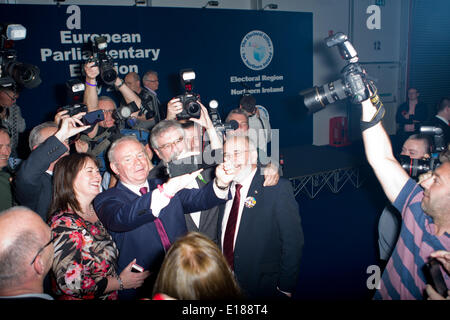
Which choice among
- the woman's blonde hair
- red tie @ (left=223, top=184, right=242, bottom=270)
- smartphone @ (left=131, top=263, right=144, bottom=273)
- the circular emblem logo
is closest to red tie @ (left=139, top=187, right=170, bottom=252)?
smartphone @ (left=131, top=263, right=144, bottom=273)

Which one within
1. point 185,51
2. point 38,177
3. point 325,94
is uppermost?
point 185,51

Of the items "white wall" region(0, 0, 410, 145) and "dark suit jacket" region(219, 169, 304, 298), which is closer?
"dark suit jacket" region(219, 169, 304, 298)

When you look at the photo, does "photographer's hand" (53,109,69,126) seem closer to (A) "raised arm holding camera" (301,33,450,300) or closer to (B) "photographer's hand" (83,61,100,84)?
(B) "photographer's hand" (83,61,100,84)

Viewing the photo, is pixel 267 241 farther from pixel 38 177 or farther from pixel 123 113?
pixel 123 113

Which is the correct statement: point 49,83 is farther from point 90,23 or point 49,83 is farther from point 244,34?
point 244,34

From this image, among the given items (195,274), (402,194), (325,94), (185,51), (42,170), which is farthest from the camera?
(185,51)

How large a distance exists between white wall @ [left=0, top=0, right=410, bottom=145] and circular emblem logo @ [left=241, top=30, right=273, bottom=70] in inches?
29.2

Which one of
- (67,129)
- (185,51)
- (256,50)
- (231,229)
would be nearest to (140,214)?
(231,229)

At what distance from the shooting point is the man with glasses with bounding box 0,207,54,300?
137 cm

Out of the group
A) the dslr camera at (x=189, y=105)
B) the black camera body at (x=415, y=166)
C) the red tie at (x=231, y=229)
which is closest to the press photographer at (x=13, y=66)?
the dslr camera at (x=189, y=105)

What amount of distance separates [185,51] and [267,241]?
17.8 ft

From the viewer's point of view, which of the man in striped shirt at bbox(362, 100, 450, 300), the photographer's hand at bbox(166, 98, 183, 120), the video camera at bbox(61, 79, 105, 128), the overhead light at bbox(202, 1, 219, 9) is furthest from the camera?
the overhead light at bbox(202, 1, 219, 9)

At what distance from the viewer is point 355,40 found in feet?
29.4

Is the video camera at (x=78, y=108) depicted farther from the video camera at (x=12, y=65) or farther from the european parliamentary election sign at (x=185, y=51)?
the european parliamentary election sign at (x=185, y=51)
